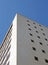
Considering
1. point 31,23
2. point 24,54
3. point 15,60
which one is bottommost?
point 15,60

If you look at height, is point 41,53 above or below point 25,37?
below

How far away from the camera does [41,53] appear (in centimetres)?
1725

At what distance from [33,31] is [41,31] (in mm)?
1582

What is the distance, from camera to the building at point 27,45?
15539 millimetres

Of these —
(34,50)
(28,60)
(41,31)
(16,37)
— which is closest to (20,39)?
(16,37)

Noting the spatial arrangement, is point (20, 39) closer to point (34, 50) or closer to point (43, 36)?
point (34, 50)

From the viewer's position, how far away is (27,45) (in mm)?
17406

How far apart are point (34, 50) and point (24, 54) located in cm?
170

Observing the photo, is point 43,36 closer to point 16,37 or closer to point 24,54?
point 16,37

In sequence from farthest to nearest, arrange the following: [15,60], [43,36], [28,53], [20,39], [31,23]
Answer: [31,23] → [43,36] → [20,39] → [28,53] → [15,60]

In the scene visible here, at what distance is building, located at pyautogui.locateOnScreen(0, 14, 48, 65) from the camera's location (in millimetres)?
15539

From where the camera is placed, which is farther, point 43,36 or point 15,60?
point 43,36

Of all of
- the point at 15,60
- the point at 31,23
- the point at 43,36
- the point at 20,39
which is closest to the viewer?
the point at 15,60

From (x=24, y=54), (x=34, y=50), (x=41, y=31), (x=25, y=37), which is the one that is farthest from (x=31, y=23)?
(x=24, y=54)
